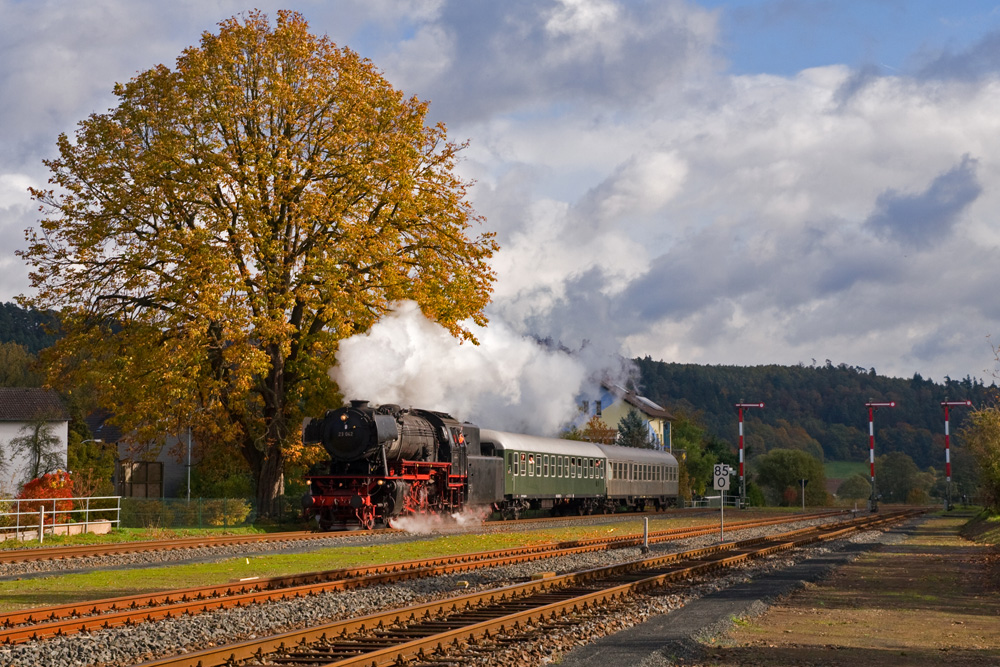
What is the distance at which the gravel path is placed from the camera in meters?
11.2

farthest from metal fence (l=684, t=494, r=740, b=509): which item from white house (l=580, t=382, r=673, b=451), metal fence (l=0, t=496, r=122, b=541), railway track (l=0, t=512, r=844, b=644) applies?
railway track (l=0, t=512, r=844, b=644)

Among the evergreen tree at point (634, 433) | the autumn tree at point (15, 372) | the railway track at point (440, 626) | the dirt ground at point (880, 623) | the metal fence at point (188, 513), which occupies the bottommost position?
the dirt ground at point (880, 623)

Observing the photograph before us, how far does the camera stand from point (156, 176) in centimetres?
3288

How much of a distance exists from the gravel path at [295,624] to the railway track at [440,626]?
553 millimetres

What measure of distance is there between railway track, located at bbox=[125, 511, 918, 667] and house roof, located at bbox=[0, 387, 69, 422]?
36968 millimetres

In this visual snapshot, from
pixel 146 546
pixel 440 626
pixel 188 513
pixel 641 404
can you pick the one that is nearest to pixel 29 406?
pixel 188 513

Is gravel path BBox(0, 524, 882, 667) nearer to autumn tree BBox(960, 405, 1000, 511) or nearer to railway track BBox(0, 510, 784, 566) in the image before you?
railway track BBox(0, 510, 784, 566)

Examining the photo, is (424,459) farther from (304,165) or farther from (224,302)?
(304,165)

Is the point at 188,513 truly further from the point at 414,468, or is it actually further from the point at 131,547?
the point at 131,547

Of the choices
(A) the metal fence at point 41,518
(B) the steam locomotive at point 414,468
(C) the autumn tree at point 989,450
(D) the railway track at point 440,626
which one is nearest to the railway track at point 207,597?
(D) the railway track at point 440,626

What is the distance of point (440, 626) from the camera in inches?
522

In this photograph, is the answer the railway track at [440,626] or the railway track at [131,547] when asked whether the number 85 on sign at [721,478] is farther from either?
the railway track at [131,547]

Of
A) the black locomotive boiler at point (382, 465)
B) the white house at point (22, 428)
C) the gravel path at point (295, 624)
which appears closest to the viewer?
the gravel path at point (295, 624)

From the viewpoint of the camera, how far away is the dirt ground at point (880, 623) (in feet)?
39.7
